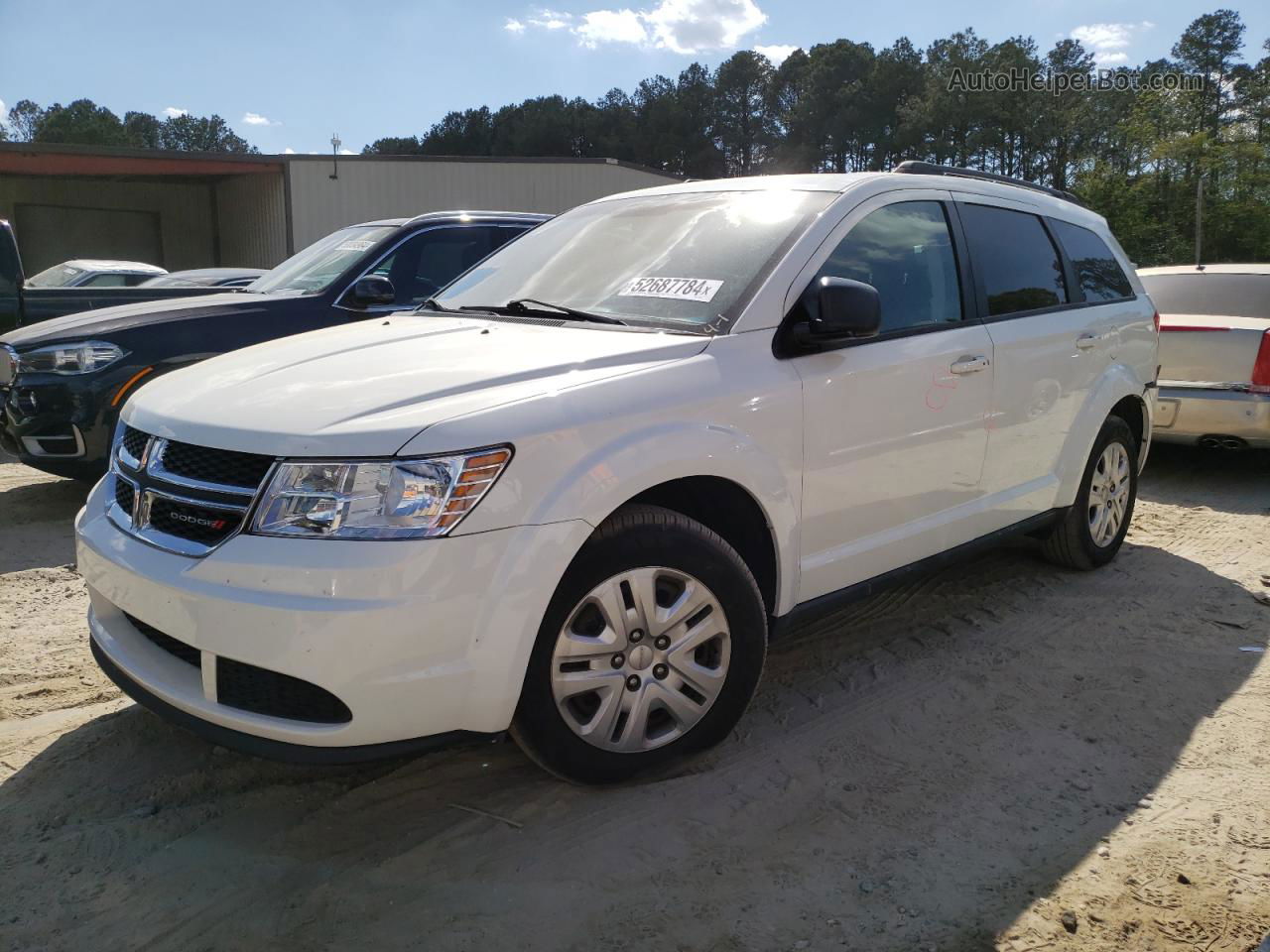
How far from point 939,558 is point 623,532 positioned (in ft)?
5.67

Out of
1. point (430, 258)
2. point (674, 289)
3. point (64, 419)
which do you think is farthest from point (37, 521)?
point (674, 289)

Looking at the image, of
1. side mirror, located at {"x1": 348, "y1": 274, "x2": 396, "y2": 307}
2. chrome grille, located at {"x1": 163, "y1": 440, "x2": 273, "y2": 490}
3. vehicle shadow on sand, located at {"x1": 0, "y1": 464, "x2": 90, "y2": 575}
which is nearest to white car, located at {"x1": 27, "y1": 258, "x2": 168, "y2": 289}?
vehicle shadow on sand, located at {"x1": 0, "y1": 464, "x2": 90, "y2": 575}

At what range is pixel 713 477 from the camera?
2.99 metres

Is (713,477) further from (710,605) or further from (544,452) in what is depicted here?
(544,452)

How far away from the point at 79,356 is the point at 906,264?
4.51 meters

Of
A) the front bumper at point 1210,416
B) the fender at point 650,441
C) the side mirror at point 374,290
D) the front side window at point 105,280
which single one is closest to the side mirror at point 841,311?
the fender at point 650,441

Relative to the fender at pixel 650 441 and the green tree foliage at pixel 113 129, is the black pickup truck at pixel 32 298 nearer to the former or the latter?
the fender at pixel 650 441

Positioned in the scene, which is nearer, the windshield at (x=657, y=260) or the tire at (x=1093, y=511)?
the windshield at (x=657, y=260)

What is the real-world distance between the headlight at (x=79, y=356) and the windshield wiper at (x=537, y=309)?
2.86 meters

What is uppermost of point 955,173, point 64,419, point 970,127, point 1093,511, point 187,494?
point 970,127

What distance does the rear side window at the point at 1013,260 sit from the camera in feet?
13.4

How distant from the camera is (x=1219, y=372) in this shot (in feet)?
23.0

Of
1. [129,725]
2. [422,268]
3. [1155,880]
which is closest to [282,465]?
[129,725]

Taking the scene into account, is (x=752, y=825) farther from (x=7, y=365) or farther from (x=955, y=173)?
(x=7, y=365)
